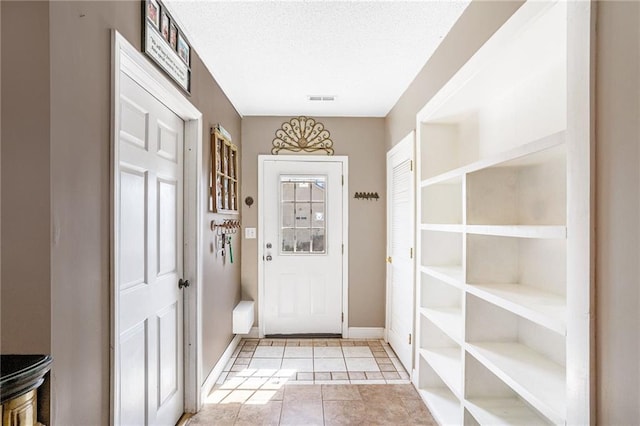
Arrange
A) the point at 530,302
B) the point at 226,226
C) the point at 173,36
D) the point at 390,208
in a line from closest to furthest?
the point at 530,302 < the point at 173,36 < the point at 226,226 < the point at 390,208

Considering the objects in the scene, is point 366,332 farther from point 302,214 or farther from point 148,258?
point 148,258

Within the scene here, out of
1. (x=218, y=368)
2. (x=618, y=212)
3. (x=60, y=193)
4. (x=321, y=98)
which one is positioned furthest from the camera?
(x=321, y=98)

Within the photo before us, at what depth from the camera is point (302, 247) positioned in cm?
385

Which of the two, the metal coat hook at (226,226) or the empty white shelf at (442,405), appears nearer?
the empty white shelf at (442,405)

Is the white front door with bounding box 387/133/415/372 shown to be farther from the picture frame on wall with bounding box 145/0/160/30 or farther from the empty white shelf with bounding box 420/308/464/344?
the picture frame on wall with bounding box 145/0/160/30

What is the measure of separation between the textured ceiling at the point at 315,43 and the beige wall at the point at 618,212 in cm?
108

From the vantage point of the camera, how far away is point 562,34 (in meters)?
1.37

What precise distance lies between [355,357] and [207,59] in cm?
276

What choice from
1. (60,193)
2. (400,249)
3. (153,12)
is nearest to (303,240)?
(400,249)

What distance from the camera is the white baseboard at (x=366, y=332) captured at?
3809mm

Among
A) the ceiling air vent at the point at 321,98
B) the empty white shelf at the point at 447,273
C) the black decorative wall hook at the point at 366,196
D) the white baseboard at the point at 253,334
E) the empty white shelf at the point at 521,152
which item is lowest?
the white baseboard at the point at 253,334

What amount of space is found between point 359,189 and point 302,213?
2.19 feet

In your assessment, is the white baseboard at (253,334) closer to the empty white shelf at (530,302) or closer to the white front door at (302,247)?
the white front door at (302,247)

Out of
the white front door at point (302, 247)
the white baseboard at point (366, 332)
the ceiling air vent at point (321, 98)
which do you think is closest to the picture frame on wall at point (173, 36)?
the ceiling air vent at point (321, 98)
